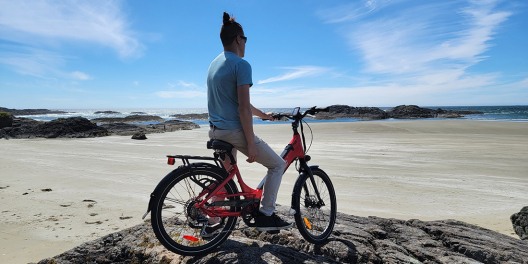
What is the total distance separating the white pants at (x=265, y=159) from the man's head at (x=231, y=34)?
0.81 meters

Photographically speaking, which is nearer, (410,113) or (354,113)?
(410,113)

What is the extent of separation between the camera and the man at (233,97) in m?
2.55

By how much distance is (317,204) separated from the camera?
3426 mm

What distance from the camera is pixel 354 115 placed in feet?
204

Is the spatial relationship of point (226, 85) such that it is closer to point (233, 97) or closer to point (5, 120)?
point (233, 97)

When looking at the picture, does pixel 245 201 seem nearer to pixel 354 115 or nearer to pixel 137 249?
pixel 137 249

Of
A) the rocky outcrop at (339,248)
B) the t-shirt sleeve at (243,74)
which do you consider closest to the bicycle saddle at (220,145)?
the t-shirt sleeve at (243,74)

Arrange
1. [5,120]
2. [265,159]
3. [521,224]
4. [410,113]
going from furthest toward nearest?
[410,113], [5,120], [521,224], [265,159]

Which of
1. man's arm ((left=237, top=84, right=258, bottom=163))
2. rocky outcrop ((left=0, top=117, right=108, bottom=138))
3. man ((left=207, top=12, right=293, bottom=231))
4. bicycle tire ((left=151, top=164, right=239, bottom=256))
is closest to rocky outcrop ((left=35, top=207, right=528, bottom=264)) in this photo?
bicycle tire ((left=151, top=164, right=239, bottom=256))

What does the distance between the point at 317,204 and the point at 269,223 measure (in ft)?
2.66

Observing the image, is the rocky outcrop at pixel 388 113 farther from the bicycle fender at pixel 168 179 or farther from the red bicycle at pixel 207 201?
A: the bicycle fender at pixel 168 179

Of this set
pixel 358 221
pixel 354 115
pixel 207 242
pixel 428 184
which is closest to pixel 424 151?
pixel 428 184

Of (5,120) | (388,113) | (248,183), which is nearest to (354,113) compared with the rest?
(388,113)

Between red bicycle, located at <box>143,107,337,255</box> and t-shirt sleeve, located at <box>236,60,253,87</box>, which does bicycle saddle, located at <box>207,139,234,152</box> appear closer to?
red bicycle, located at <box>143,107,337,255</box>
